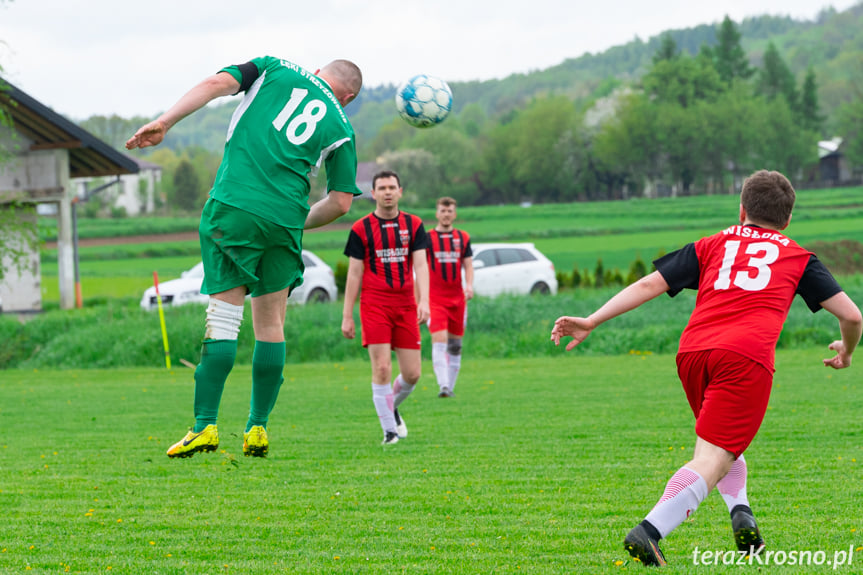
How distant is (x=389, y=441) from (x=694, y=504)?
196 inches

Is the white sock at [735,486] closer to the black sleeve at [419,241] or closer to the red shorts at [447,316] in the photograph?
the black sleeve at [419,241]

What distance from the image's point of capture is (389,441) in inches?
346

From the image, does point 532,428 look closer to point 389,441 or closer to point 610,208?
point 389,441

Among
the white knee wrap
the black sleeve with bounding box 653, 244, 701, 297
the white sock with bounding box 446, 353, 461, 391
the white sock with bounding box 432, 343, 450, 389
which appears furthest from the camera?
the white sock with bounding box 446, 353, 461, 391

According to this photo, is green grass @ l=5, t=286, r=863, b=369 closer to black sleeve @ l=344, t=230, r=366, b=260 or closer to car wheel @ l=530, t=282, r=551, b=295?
car wheel @ l=530, t=282, r=551, b=295

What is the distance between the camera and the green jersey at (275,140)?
4535 millimetres

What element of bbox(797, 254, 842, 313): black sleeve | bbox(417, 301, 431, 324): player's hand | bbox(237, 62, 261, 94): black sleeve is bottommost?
bbox(417, 301, 431, 324): player's hand

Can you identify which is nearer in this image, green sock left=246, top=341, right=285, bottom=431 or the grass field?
the grass field

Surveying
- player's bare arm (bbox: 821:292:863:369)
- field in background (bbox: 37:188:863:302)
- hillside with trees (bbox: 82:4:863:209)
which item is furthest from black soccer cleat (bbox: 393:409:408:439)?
hillside with trees (bbox: 82:4:863:209)

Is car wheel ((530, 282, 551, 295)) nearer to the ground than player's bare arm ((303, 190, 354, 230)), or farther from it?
nearer to the ground

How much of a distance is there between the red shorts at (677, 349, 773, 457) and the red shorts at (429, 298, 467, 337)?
810 cm

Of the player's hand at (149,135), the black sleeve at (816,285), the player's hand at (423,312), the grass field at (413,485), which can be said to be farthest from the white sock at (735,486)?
the player's hand at (423,312)

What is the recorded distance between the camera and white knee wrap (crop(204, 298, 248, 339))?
181 inches

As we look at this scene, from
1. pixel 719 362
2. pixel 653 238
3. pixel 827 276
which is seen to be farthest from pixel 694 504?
pixel 653 238
